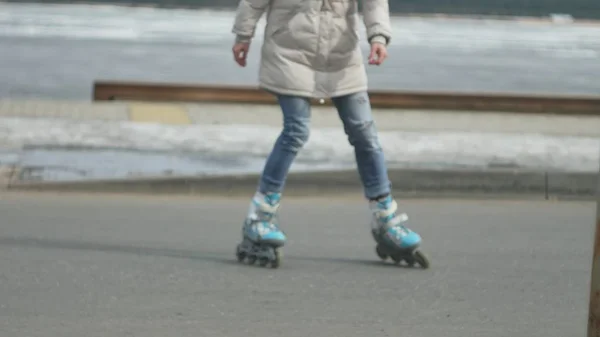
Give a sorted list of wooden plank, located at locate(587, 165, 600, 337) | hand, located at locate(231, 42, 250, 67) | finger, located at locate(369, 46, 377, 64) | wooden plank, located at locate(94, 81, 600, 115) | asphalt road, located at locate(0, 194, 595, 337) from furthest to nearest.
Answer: wooden plank, located at locate(94, 81, 600, 115) → hand, located at locate(231, 42, 250, 67) → finger, located at locate(369, 46, 377, 64) → asphalt road, located at locate(0, 194, 595, 337) → wooden plank, located at locate(587, 165, 600, 337)

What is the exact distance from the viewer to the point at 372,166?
737 cm

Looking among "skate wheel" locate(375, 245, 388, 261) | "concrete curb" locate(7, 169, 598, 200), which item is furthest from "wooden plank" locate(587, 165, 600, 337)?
"concrete curb" locate(7, 169, 598, 200)

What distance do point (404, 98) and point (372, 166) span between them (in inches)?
339

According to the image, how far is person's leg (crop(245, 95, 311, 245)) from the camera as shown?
7.27m

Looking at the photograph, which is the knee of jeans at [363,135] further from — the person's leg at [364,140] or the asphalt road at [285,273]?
the asphalt road at [285,273]

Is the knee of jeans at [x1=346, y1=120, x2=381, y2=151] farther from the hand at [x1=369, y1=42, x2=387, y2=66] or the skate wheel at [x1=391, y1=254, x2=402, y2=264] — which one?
the skate wheel at [x1=391, y1=254, x2=402, y2=264]

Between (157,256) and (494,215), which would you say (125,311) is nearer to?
(157,256)

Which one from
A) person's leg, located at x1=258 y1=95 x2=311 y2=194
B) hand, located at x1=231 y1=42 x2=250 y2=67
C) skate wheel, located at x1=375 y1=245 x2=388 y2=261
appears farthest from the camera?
skate wheel, located at x1=375 y1=245 x2=388 y2=261

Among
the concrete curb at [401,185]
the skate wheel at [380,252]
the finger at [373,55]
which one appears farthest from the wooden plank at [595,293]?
the concrete curb at [401,185]

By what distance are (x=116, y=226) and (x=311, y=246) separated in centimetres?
120

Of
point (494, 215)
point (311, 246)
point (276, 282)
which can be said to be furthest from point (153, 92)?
point (276, 282)

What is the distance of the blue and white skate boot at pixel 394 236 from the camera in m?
7.39

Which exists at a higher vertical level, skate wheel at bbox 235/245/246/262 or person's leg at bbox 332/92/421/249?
person's leg at bbox 332/92/421/249

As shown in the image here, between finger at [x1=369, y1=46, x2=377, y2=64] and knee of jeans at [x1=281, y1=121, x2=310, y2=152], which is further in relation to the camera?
knee of jeans at [x1=281, y1=121, x2=310, y2=152]
